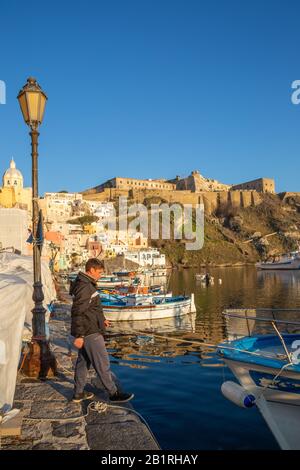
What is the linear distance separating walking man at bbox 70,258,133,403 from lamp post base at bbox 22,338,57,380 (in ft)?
4.42

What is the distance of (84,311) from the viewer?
232 inches

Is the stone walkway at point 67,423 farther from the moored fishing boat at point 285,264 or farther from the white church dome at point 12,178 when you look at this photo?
the white church dome at point 12,178

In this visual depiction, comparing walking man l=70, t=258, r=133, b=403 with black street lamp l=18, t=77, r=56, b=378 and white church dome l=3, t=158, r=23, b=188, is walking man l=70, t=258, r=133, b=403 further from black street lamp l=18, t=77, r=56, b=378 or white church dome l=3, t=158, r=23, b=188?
white church dome l=3, t=158, r=23, b=188

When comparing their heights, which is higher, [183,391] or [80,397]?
[80,397]

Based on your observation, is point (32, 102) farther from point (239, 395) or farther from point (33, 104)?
point (239, 395)

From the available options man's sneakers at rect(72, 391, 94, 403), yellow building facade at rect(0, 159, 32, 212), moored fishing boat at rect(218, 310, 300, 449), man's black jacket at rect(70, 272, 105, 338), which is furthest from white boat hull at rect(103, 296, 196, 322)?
yellow building facade at rect(0, 159, 32, 212)

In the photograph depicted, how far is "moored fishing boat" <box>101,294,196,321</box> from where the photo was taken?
24.3 meters

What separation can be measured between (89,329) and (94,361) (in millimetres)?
487

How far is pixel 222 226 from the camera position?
457 ft

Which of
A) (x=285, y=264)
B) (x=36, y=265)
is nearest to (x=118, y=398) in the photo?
(x=36, y=265)

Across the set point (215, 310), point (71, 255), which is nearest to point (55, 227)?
point (71, 255)
